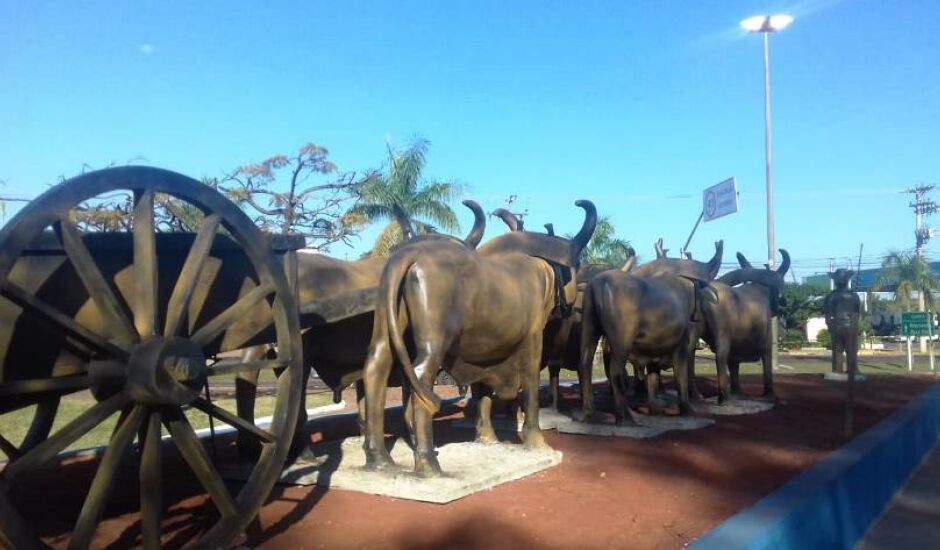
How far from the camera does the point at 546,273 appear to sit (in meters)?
8.31

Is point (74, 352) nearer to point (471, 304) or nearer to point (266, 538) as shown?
point (266, 538)

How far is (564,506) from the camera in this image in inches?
237

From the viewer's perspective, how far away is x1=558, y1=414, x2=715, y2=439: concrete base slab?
9305mm

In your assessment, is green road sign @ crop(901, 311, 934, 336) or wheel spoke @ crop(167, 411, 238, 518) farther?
green road sign @ crop(901, 311, 934, 336)

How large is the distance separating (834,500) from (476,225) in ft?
13.6

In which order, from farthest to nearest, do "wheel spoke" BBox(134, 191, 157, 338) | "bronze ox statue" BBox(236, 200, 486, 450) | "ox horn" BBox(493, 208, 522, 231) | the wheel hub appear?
"ox horn" BBox(493, 208, 522, 231)
"bronze ox statue" BBox(236, 200, 486, 450)
"wheel spoke" BBox(134, 191, 157, 338)
the wheel hub

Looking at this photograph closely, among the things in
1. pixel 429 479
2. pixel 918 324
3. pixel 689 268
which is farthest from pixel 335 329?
pixel 918 324

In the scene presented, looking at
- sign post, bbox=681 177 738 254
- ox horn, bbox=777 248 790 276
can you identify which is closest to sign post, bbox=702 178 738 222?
sign post, bbox=681 177 738 254

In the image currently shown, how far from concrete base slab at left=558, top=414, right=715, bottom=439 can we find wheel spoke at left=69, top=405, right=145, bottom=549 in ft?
21.3

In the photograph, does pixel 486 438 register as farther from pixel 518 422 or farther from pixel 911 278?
pixel 911 278

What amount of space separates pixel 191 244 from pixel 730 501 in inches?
174

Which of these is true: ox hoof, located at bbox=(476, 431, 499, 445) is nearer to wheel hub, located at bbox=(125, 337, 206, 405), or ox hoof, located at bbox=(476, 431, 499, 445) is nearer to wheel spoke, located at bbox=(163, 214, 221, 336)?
wheel hub, located at bbox=(125, 337, 206, 405)

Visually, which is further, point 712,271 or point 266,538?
point 712,271

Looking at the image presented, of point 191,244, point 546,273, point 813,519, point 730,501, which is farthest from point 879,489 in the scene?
point 191,244
